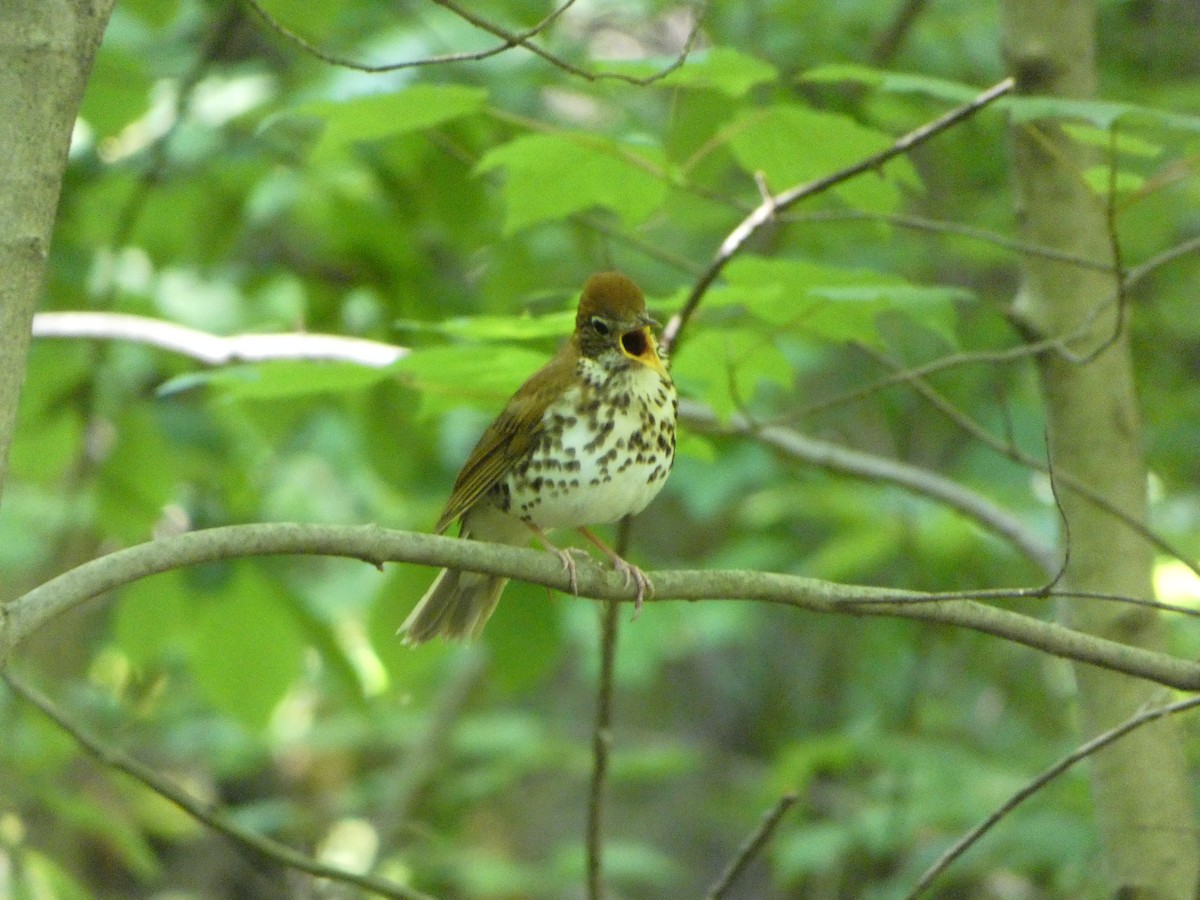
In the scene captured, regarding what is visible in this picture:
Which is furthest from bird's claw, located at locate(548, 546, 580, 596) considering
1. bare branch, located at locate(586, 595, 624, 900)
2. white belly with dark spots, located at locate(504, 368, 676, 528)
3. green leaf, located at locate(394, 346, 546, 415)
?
white belly with dark spots, located at locate(504, 368, 676, 528)

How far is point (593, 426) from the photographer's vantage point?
273 centimetres

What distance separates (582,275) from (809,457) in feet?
6.62

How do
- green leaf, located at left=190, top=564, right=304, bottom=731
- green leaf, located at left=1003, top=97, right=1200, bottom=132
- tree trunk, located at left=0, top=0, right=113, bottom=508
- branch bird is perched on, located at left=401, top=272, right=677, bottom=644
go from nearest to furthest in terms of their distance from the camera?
Result: tree trunk, located at left=0, top=0, right=113, bottom=508 → green leaf, located at left=1003, top=97, right=1200, bottom=132 → branch bird is perched on, located at left=401, top=272, right=677, bottom=644 → green leaf, located at left=190, top=564, right=304, bottom=731

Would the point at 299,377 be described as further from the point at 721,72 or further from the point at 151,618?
the point at 151,618

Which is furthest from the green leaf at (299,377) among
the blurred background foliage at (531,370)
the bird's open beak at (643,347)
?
the bird's open beak at (643,347)

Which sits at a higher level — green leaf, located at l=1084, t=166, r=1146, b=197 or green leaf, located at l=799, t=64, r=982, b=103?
green leaf, located at l=1084, t=166, r=1146, b=197

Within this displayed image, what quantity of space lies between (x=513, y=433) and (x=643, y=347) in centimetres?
30

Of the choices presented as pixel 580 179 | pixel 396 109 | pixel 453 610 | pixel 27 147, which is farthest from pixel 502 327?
pixel 27 147

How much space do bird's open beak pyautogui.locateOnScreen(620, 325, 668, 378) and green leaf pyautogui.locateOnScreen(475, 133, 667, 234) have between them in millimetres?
264

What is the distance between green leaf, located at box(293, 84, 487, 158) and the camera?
2.50 m

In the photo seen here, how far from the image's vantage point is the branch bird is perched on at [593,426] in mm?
2707

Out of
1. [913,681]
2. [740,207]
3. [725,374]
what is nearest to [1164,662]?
[725,374]

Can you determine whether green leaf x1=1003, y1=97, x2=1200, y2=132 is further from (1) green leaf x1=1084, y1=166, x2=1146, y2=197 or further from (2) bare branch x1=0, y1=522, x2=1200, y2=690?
(2) bare branch x1=0, y1=522, x2=1200, y2=690

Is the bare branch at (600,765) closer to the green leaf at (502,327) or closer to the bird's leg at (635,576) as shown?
the bird's leg at (635,576)
